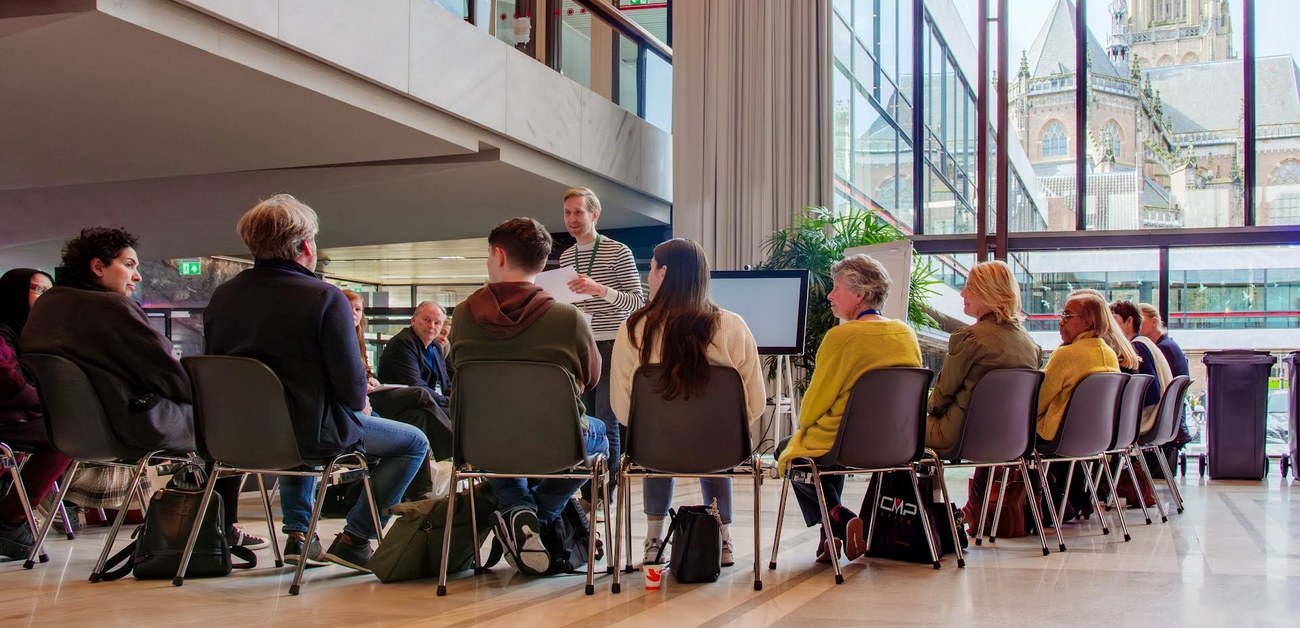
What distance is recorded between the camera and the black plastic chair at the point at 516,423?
129 inches

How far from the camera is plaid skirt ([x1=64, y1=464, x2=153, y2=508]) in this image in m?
4.84

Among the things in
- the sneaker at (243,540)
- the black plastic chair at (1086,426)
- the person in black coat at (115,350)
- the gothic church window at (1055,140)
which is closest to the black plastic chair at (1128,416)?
the black plastic chair at (1086,426)

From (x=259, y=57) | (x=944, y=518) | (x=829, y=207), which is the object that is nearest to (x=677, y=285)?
(x=944, y=518)

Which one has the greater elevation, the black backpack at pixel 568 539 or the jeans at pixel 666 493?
the jeans at pixel 666 493

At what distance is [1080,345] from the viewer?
470cm

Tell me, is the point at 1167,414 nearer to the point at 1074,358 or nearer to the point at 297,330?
the point at 1074,358

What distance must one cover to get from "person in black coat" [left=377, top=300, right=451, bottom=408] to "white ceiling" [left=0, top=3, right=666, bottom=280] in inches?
50.3

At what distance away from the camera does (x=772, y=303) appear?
573 centimetres

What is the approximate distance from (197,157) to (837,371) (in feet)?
16.5

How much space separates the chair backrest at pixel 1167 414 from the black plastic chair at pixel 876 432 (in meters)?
2.34

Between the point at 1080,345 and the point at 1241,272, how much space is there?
5.83 meters

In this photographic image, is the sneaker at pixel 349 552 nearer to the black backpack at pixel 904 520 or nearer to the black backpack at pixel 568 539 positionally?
the black backpack at pixel 568 539

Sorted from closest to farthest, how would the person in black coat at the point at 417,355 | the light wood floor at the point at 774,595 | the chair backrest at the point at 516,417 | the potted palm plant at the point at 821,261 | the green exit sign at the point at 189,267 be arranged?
the light wood floor at the point at 774,595 < the chair backrest at the point at 516,417 < the person in black coat at the point at 417,355 < the potted palm plant at the point at 821,261 < the green exit sign at the point at 189,267

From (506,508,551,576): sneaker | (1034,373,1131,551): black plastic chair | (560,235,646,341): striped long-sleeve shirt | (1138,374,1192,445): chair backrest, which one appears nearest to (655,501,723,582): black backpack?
(506,508,551,576): sneaker
